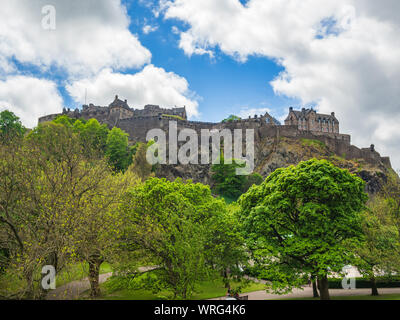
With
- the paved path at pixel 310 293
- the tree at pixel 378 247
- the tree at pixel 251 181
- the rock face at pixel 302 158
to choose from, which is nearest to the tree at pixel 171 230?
the paved path at pixel 310 293

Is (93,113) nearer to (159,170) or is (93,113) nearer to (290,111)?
(159,170)

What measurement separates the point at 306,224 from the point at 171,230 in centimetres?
829

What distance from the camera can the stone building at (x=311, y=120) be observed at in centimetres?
10088

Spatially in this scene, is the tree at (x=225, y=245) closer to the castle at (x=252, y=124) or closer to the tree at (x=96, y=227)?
the tree at (x=96, y=227)

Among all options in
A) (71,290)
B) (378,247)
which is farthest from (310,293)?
(71,290)

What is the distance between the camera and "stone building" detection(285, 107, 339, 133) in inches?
3971

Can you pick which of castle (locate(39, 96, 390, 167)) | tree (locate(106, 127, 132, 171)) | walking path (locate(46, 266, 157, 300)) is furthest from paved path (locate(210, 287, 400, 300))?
castle (locate(39, 96, 390, 167))

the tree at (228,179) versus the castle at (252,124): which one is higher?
the castle at (252,124)

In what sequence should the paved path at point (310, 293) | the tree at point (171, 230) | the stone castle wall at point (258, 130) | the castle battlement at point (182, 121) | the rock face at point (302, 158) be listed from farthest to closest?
the castle battlement at point (182, 121) < the stone castle wall at point (258, 130) < the rock face at point (302, 158) < the paved path at point (310, 293) < the tree at point (171, 230)

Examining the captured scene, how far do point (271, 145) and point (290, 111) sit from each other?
2777cm

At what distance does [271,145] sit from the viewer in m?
80.9

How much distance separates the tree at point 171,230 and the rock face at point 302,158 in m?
49.2
